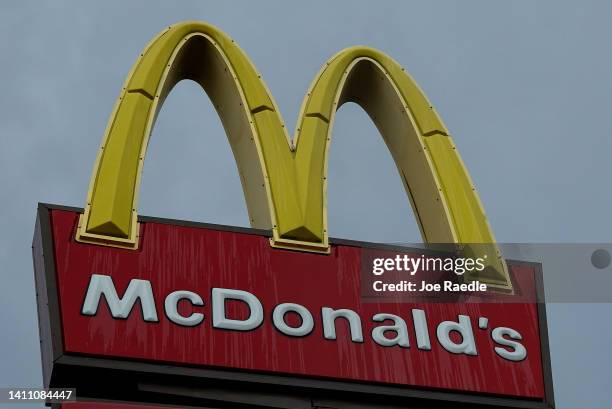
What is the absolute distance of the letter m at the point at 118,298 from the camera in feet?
38.2

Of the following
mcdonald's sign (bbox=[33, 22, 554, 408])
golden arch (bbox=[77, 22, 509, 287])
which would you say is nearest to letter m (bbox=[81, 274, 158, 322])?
mcdonald's sign (bbox=[33, 22, 554, 408])

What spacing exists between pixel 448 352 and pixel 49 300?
4.33m

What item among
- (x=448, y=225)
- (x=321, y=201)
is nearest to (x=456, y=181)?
(x=448, y=225)

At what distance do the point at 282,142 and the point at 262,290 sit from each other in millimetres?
2137

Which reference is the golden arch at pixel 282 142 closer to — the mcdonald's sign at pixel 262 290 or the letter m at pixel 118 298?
the mcdonald's sign at pixel 262 290

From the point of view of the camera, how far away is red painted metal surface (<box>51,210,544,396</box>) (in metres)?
11.6

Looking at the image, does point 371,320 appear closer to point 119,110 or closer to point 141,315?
point 141,315

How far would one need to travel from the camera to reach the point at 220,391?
38.4 feet

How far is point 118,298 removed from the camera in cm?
1177

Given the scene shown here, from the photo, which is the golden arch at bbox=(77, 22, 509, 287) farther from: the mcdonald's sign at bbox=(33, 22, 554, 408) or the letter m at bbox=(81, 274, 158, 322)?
the letter m at bbox=(81, 274, 158, 322)

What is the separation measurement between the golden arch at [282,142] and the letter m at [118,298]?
1.80ft

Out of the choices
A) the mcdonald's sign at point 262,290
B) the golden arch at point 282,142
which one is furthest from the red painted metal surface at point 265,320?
the golden arch at point 282,142

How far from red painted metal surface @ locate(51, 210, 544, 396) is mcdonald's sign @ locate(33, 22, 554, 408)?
2cm

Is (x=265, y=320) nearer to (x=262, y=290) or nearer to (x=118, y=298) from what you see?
(x=262, y=290)
